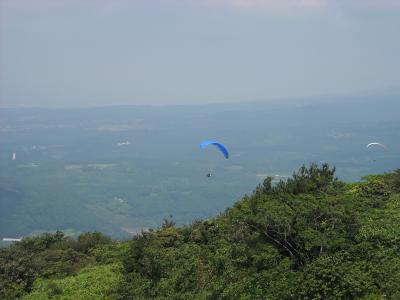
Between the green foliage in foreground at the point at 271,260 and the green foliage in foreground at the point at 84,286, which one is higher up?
the green foliage in foreground at the point at 271,260

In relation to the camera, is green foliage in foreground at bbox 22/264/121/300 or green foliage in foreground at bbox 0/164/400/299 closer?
green foliage in foreground at bbox 0/164/400/299

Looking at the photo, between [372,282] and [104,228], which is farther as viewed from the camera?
[104,228]

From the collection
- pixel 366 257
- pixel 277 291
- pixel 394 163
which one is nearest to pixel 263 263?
pixel 277 291

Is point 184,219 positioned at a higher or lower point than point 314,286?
lower

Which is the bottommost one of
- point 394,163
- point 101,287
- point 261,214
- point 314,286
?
point 394,163

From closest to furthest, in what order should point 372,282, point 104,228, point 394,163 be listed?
point 372,282
point 104,228
point 394,163

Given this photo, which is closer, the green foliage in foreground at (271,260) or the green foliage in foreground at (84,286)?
the green foliage in foreground at (271,260)

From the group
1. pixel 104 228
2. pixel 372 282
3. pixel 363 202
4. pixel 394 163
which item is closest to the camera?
pixel 372 282

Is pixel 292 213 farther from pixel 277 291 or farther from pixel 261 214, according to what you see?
pixel 277 291
